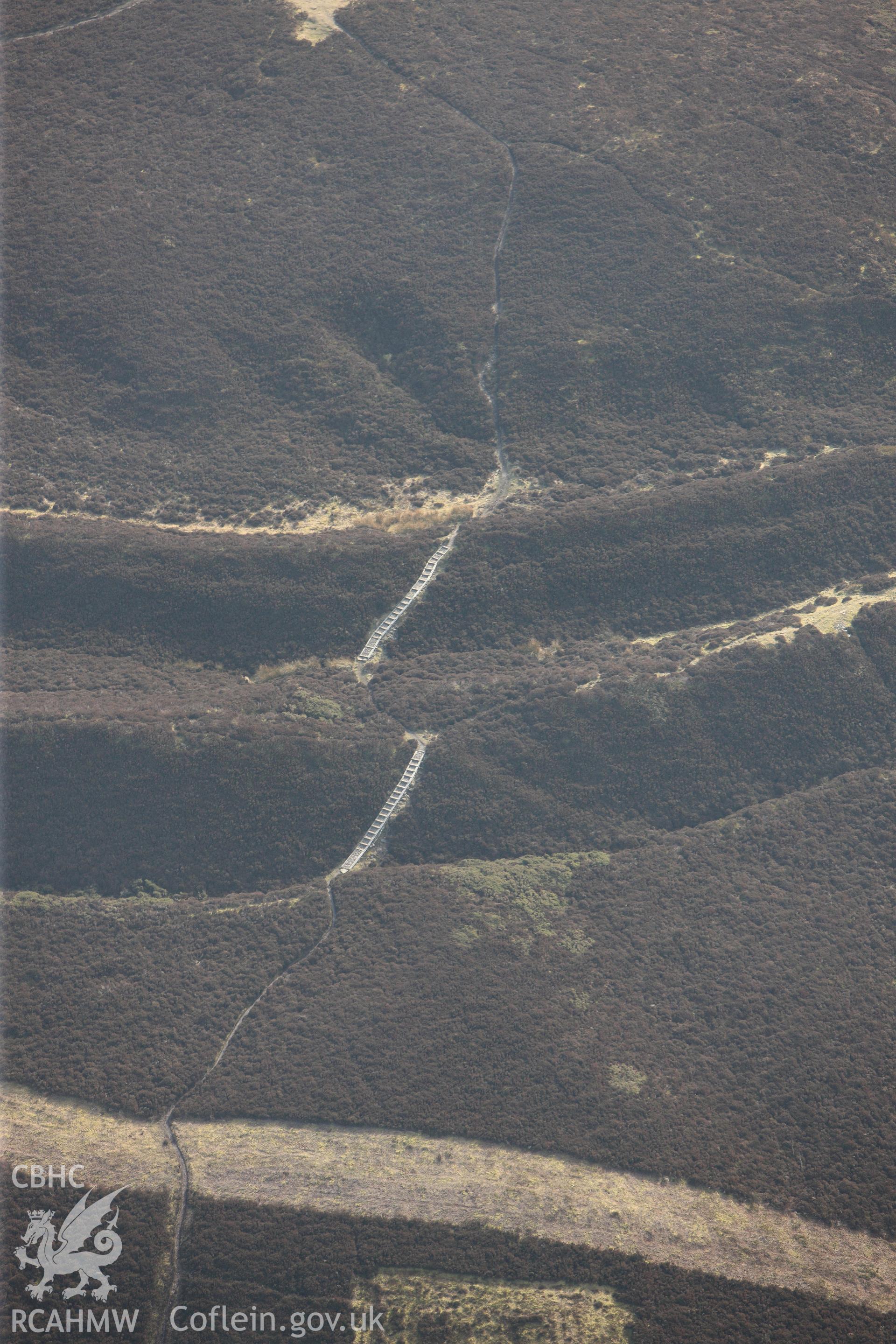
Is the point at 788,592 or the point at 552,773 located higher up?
the point at 788,592

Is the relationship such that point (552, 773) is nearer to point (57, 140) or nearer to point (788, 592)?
point (788, 592)

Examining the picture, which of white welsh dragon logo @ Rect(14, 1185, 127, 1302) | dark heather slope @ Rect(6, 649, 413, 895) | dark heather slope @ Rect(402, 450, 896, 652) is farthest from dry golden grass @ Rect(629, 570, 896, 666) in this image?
white welsh dragon logo @ Rect(14, 1185, 127, 1302)

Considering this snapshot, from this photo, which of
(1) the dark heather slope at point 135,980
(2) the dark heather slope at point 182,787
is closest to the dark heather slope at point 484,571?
(2) the dark heather slope at point 182,787

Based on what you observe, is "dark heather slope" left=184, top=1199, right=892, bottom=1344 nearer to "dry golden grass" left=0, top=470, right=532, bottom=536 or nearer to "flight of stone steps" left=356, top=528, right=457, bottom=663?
"flight of stone steps" left=356, top=528, right=457, bottom=663

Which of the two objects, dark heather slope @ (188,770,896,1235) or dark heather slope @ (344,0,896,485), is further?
dark heather slope @ (344,0,896,485)

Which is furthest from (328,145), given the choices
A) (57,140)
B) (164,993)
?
(164,993)

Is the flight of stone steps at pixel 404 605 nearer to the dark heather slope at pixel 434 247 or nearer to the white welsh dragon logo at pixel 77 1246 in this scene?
the dark heather slope at pixel 434 247
